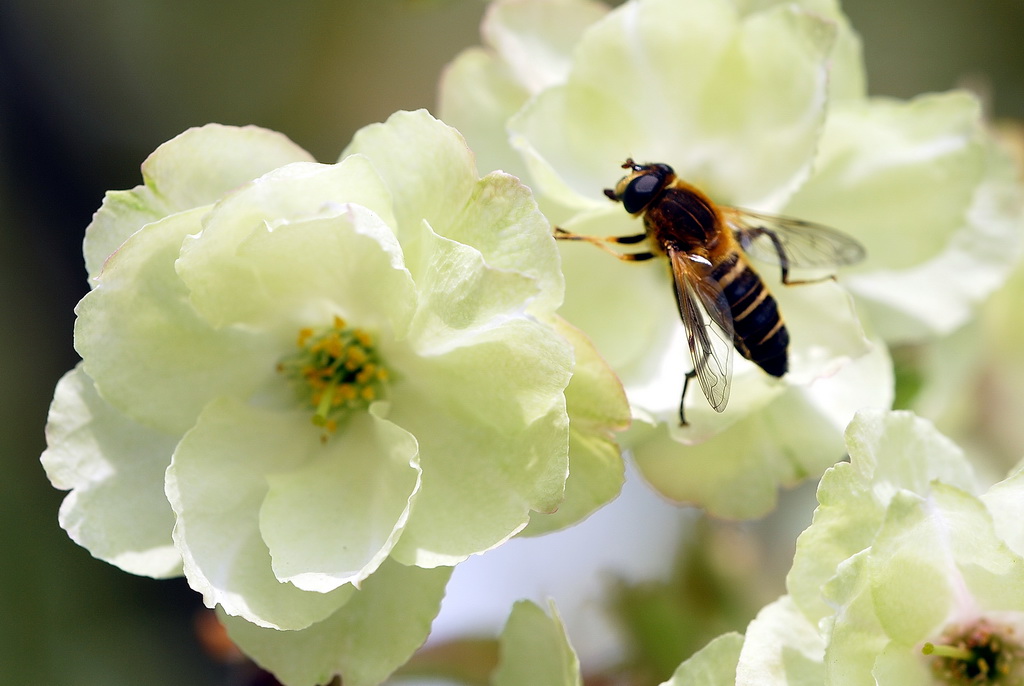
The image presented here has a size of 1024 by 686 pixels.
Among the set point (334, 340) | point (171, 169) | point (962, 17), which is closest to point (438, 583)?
point (334, 340)

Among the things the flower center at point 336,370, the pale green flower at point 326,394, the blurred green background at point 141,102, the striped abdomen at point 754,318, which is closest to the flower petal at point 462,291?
the pale green flower at point 326,394

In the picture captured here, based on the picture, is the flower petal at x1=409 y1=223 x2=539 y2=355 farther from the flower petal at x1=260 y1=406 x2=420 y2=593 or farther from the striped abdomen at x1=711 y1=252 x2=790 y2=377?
the striped abdomen at x1=711 y1=252 x2=790 y2=377

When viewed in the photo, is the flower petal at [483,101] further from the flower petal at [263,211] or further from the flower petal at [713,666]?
the flower petal at [713,666]

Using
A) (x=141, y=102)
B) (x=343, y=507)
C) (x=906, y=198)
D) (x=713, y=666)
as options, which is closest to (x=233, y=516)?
(x=343, y=507)

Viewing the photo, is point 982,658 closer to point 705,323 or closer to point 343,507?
point 705,323

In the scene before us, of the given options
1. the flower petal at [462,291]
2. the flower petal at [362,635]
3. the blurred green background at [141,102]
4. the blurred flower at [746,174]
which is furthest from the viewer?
the blurred green background at [141,102]

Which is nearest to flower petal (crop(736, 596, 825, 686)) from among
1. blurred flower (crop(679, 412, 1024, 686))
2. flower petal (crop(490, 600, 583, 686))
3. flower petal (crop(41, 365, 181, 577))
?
blurred flower (crop(679, 412, 1024, 686))
